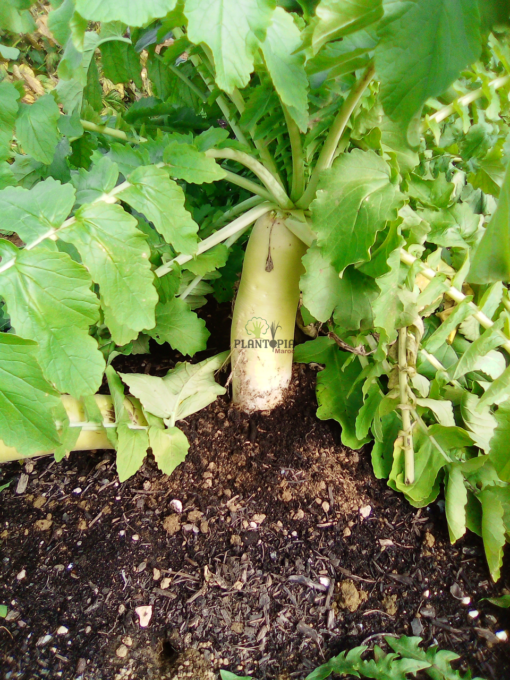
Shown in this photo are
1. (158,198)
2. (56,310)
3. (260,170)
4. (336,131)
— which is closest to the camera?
(56,310)

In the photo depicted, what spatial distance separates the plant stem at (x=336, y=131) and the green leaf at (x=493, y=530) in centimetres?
79

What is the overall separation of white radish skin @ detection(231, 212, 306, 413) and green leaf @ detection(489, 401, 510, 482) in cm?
59

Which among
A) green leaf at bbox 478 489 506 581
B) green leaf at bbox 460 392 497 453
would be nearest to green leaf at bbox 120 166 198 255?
green leaf at bbox 460 392 497 453

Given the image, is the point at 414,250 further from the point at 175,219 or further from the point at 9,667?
the point at 9,667

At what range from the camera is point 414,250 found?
1003 millimetres

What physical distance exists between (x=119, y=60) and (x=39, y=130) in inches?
15.5

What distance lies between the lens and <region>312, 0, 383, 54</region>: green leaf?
0.64 meters

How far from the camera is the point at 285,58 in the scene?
792mm

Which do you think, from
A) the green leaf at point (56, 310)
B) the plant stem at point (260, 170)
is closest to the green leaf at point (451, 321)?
the plant stem at point (260, 170)

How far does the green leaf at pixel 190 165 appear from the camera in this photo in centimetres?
92

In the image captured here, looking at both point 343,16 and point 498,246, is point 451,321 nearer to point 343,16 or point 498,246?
point 498,246

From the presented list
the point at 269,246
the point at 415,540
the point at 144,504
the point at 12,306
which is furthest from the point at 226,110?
the point at 415,540

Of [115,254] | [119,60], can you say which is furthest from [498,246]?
[119,60]

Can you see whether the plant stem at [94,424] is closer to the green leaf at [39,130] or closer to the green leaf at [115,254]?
the green leaf at [115,254]
